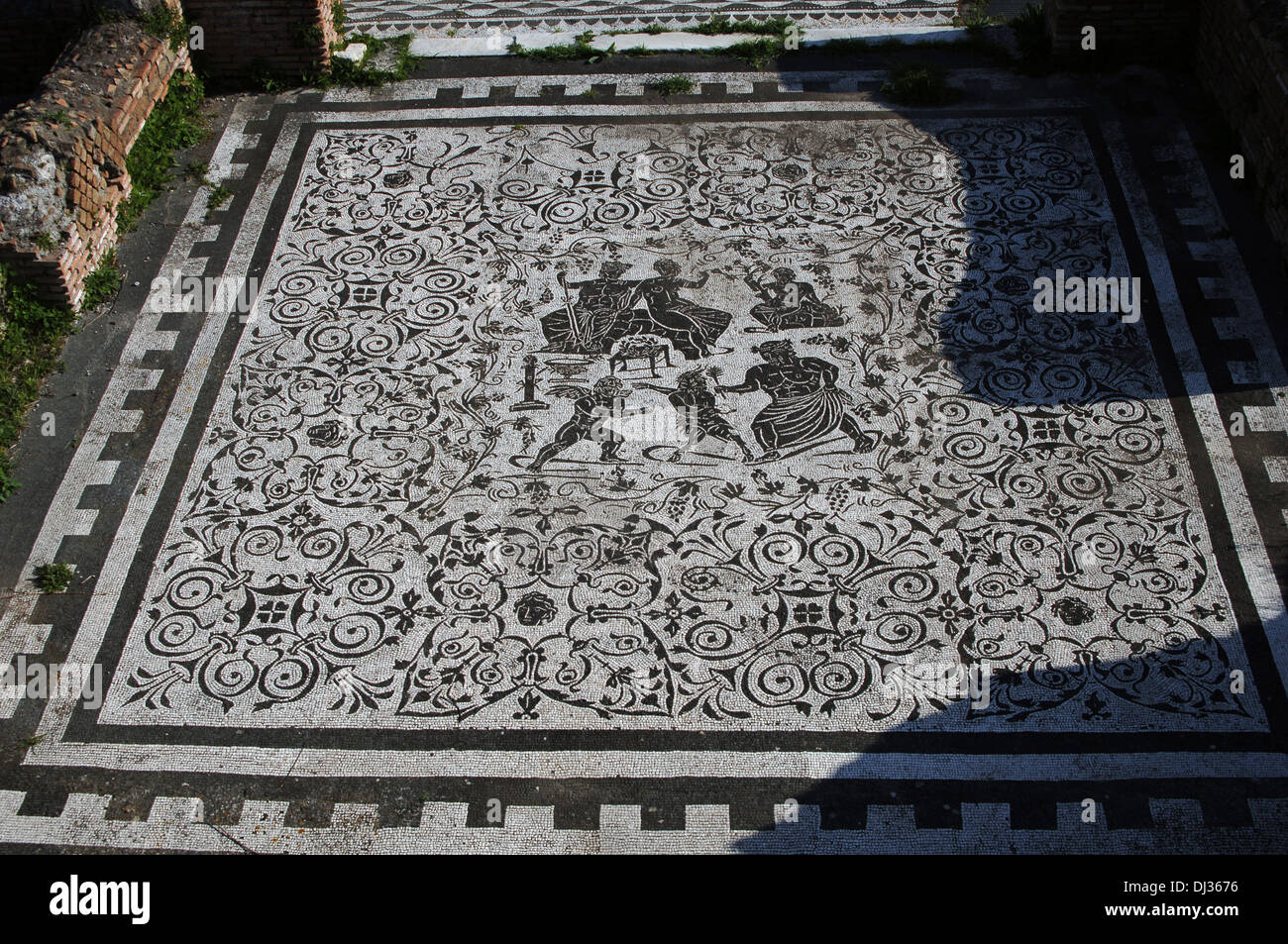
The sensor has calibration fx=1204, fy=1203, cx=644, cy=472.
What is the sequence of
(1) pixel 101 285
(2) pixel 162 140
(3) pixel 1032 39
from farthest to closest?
(3) pixel 1032 39 < (2) pixel 162 140 < (1) pixel 101 285

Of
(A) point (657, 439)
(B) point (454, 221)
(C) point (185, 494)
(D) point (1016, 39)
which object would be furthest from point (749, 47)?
(C) point (185, 494)

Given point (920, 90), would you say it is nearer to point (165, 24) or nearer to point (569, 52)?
point (569, 52)

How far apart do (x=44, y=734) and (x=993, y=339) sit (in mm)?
4298

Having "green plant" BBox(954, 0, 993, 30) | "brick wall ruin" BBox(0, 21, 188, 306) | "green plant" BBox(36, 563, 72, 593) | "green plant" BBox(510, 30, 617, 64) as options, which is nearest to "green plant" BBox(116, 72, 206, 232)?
"brick wall ruin" BBox(0, 21, 188, 306)

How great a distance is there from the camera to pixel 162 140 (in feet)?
22.5

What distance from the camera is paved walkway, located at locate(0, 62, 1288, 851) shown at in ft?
13.7

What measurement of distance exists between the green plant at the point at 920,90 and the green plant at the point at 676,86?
1.16 m

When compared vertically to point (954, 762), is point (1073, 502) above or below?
above

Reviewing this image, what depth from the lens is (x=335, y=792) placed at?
4.20 m

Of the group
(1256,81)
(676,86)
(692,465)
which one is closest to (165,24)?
(676,86)

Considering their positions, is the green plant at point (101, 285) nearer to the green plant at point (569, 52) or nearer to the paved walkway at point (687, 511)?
the paved walkway at point (687, 511)

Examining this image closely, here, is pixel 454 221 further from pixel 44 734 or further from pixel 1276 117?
pixel 1276 117

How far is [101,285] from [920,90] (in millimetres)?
4648

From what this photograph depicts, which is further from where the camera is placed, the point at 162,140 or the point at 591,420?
the point at 162,140
